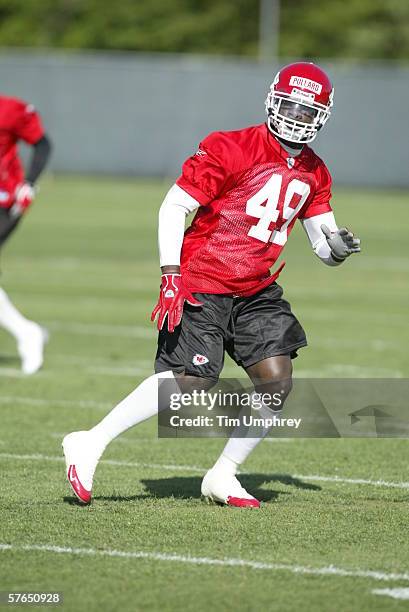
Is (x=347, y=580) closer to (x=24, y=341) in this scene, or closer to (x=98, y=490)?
(x=98, y=490)

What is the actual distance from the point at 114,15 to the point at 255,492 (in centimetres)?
4012

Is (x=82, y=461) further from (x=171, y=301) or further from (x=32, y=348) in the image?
(x=32, y=348)

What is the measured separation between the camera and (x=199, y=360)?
5.45 meters

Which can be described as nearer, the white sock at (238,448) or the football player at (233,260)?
the football player at (233,260)

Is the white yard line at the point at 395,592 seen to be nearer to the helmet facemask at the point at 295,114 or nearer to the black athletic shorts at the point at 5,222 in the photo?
the helmet facemask at the point at 295,114

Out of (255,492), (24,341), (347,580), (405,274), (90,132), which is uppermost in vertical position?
(347,580)

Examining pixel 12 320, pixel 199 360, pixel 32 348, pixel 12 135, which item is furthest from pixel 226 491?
pixel 12 135

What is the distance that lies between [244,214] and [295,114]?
48cm

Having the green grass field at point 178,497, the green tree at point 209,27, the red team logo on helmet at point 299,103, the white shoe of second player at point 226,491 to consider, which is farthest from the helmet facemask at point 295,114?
the green tree at point 209,27

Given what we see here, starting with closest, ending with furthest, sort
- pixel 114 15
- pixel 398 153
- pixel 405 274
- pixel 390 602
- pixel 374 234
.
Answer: pixel 390 602
pixel 405 274
pixel 374 234
pixel 398 153
pixel 114 15

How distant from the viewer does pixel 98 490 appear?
5844 millimetres

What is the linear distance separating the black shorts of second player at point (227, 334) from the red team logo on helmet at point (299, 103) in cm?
71

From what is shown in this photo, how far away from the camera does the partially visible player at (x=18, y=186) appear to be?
30.2 feet

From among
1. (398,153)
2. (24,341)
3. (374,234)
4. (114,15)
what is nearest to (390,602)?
(24,341)
